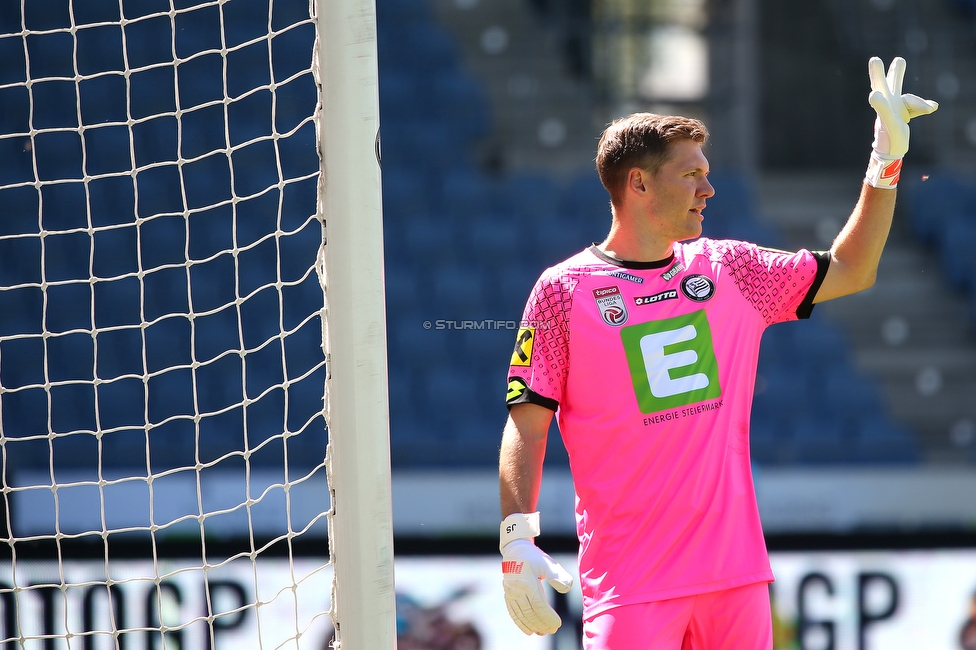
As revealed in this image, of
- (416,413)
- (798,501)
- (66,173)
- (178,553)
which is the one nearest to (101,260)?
(66,173)

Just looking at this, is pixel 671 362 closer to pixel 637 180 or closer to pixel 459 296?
pixel 637 180

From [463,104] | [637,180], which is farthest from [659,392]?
[463,104]

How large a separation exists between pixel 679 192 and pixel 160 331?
14.7ft

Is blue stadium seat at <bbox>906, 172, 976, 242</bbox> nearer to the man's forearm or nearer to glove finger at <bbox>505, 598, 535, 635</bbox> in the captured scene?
the man's forearm

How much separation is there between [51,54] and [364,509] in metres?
5.67

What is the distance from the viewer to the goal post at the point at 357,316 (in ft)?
6.08

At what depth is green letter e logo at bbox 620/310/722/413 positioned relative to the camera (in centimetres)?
184

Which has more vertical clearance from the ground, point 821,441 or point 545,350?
point 545,350

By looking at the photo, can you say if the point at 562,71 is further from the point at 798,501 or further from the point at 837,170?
the point at 798,501

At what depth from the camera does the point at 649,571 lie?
5.91 ft

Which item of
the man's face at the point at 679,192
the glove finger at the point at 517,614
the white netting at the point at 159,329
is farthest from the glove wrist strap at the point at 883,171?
the white netting at the point at 159,329

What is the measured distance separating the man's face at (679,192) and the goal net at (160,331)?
2.16 meters

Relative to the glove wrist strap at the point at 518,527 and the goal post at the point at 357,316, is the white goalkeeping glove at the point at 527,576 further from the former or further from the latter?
the goal post at the point at 357,316

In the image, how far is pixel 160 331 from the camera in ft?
18.9
